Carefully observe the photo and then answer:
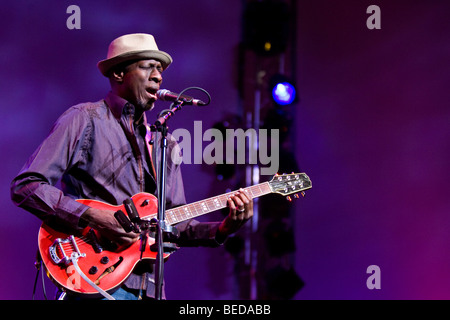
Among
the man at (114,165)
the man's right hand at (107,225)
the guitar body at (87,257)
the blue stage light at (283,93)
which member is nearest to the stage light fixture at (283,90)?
the blue stage light at (283,93)

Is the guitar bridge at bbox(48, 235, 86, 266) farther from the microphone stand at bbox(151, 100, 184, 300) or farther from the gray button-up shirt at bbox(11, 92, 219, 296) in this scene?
the microphone stand at bbox(151, 100, 184, 300)

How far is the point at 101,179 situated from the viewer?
116 inches

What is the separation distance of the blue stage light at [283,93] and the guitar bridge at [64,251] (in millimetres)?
2803

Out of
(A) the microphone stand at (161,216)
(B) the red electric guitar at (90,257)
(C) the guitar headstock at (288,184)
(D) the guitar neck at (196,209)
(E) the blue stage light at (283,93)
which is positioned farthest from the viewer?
(E) the blue stage light at (283,93)

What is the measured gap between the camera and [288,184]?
3588mm

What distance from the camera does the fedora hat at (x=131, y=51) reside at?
331 cm

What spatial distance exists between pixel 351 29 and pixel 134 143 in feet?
10.7

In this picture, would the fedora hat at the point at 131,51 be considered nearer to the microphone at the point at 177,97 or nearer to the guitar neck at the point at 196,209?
the microphone at the point at 177,97

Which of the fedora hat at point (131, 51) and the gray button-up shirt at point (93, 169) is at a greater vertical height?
the fedora hat at point (131, 51)

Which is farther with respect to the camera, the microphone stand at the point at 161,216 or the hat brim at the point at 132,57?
the hat brim at the point at 132,57

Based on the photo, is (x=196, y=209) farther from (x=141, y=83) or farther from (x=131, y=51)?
(x=131, y=51)

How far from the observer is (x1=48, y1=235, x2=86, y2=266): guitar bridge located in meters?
2.64

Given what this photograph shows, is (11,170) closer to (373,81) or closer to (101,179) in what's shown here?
(101,179)
